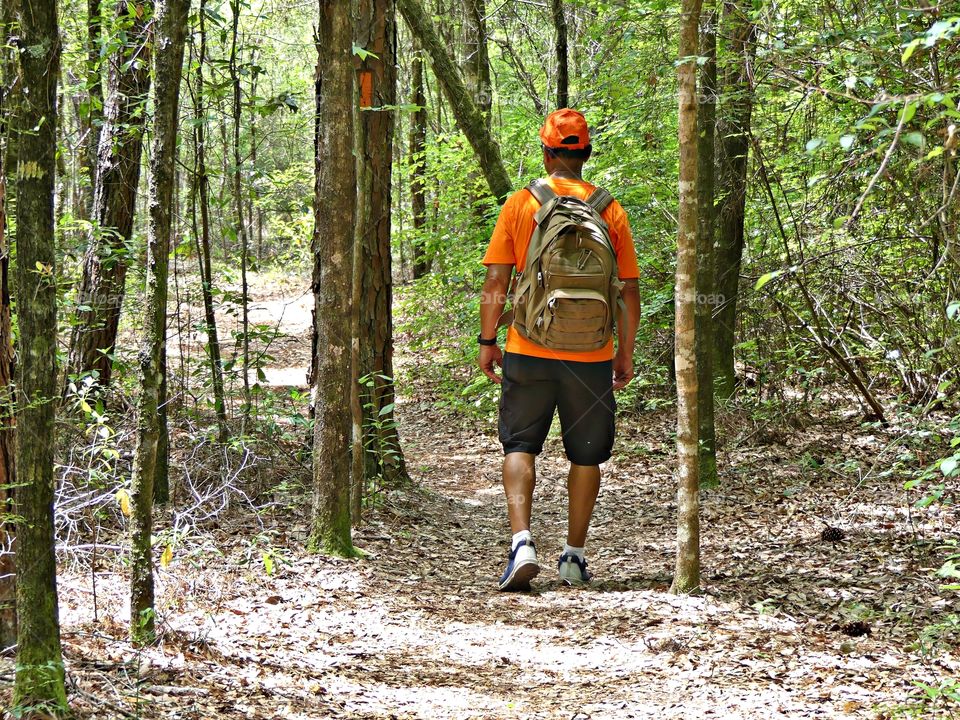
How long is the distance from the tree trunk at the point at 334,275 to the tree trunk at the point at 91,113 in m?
1.40

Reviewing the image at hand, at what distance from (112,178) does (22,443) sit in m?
5.84

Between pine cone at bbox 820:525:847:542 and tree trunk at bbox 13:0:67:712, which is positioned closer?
tree trunk at bbox 13:0:67:712

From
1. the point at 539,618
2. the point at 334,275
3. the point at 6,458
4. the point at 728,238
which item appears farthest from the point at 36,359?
the point at 728,238

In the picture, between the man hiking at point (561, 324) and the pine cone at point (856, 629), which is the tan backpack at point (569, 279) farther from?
the pine cone at point (856, 629)

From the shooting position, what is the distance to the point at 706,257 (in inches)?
288

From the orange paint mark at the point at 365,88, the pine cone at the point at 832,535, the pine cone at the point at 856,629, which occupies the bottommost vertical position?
the pine cone at the point at 856,629

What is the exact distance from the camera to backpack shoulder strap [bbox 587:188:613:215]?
16.6 ft

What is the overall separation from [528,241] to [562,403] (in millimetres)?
1031

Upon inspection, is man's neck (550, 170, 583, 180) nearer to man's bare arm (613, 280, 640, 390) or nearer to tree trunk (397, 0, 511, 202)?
man's bare arm (613, 280, 640, 390)

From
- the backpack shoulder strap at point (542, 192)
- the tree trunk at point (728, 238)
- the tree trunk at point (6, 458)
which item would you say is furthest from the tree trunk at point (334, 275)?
the tree trunk at point (728, 238)

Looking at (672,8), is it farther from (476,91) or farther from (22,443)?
(22,443)

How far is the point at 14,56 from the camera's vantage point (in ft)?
8.87

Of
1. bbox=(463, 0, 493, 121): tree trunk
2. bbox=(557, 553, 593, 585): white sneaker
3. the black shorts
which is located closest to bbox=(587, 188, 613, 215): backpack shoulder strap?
the black shorts

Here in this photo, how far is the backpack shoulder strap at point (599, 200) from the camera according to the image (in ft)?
16.6
